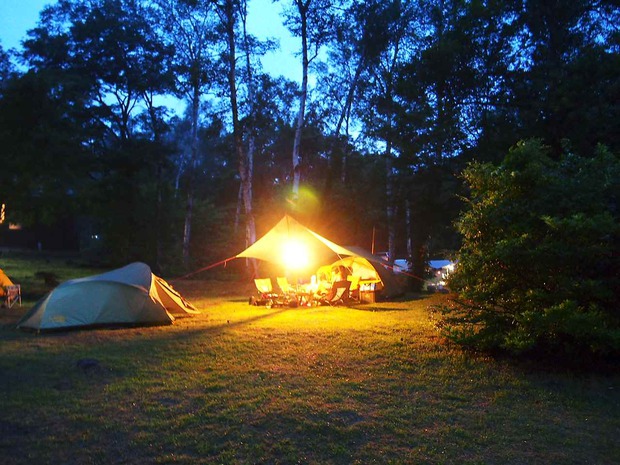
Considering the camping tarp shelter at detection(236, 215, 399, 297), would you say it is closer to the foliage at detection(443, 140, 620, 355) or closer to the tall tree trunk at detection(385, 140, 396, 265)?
the tall tree trunk at detection(385, 140, 396, 265)

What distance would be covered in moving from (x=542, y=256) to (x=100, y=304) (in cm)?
763

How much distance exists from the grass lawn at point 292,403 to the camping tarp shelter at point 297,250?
6.34 meters

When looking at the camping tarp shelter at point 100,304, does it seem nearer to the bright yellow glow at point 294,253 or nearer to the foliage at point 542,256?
the bright yellow glow at point 294,253

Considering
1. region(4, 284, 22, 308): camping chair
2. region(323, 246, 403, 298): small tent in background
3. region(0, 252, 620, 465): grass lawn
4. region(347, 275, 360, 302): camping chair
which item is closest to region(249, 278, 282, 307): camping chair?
region(347, 275, 360, 302): camping chair

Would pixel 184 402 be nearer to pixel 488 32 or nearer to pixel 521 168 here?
pixel 521 168

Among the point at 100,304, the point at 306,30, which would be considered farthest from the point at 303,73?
the point at 100,304

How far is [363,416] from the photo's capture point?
5012 millimetres

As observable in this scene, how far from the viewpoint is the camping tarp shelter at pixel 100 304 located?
9.56 metres

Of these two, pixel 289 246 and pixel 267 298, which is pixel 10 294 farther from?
pixel 289 246

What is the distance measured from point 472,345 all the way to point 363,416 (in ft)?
9.01

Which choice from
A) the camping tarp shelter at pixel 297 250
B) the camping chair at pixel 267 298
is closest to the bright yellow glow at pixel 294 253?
the camping tarp shelter at pixel 297 250

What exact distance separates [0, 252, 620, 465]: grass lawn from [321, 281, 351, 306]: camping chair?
18.4ft

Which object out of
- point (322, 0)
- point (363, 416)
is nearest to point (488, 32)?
point (322, 0)

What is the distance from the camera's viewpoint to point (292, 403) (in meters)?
5.34
